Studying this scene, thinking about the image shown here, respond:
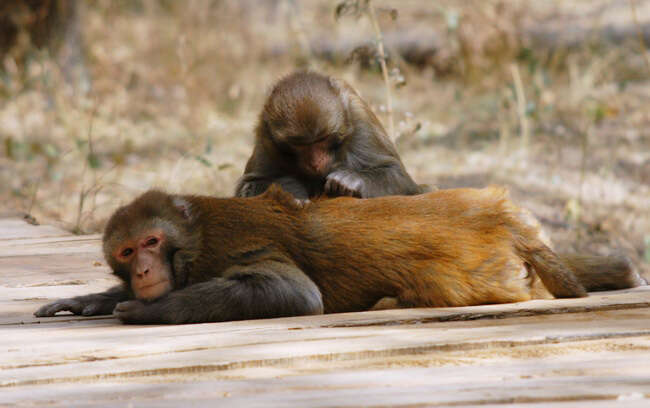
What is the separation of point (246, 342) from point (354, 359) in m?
0.43

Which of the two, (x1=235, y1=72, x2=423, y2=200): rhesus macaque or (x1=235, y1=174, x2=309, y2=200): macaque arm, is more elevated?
(x1=235, y1=72, x2=423, y2=200): rhesus macaque

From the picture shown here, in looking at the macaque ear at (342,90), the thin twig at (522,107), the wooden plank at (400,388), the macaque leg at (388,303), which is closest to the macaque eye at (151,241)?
→ the macaque leg at (388,303)

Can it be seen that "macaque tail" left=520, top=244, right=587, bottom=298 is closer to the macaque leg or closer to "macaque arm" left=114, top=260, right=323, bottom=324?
the macaque leg

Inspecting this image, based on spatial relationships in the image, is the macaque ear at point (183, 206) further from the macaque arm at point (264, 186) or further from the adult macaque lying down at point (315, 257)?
the macaque arm at point (264, 186)

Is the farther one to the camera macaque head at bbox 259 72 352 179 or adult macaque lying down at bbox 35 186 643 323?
macaque head at bbox 259 72 352 179

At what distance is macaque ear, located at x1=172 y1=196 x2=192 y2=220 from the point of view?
4273mm

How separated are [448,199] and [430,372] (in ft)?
5.55

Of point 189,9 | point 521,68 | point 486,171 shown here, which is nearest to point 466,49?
point 521,68

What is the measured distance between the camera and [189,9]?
17094mm

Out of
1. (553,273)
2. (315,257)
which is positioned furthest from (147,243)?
(553,273)

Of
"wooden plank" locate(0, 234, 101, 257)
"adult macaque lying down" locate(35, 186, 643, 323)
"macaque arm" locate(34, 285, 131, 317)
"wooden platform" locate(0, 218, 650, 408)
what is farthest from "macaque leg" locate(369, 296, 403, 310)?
"wooden plank" locate(0, 234, 101, 257)

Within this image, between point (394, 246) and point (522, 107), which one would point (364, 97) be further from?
point (394, 246)

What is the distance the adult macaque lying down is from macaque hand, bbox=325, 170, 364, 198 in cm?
134

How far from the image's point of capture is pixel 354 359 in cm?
301
